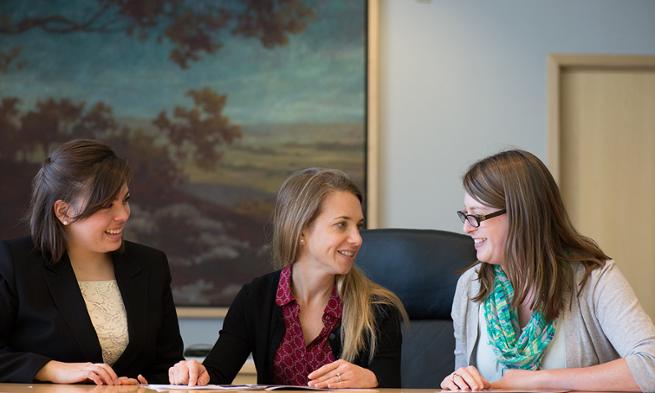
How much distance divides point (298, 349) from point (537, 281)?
26.0 inches

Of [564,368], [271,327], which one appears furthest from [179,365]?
[564,368]

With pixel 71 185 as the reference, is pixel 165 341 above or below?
below

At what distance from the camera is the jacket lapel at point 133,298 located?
102 inches

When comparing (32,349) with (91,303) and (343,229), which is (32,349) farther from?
(343,229)

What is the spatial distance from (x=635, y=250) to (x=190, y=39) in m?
2.53

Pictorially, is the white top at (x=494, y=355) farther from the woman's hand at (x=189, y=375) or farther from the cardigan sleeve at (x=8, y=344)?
the cardigan sleeve at (x=8, y=344)

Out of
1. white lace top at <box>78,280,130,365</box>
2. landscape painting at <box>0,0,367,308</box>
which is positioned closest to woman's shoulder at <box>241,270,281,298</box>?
white lace top at <box>78,280,130,365</box>

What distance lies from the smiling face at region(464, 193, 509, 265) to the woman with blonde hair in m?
0.32

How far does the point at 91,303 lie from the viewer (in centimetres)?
260

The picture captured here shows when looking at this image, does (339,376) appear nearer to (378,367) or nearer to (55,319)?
(378,367)

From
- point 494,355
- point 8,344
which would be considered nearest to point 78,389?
point 8,344

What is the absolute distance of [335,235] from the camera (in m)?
2.53

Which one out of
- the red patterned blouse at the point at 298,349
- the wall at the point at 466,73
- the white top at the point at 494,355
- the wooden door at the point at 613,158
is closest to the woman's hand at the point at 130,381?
the red patterned blouse at the point at 298,349

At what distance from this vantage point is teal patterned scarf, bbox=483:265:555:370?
2320 millimetres
